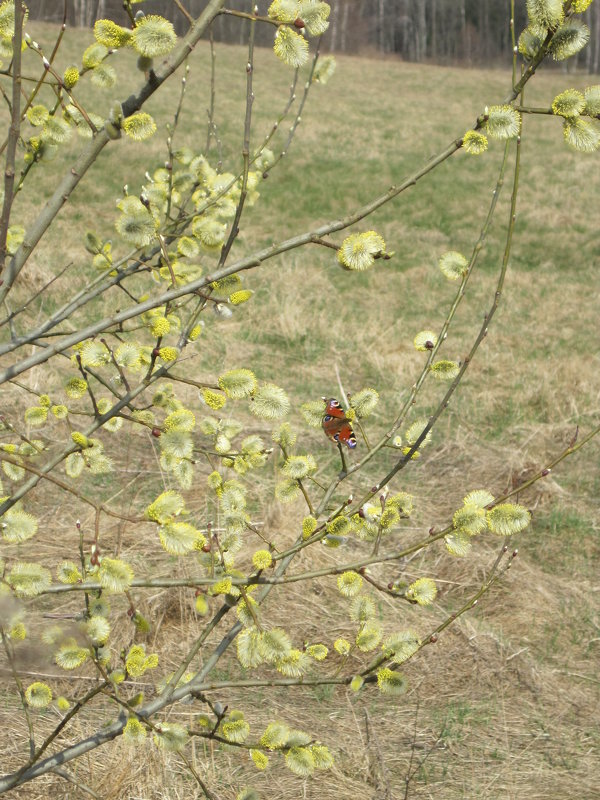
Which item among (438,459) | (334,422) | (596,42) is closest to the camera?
(334,422)

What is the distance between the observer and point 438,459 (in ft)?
18.6

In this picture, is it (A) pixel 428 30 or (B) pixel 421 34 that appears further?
(A) pixel 428 30

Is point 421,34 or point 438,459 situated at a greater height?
point 421,34

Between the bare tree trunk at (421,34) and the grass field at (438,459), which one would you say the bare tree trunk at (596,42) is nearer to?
the bare tree trunk at (421,34)

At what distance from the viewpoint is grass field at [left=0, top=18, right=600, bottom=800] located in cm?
295

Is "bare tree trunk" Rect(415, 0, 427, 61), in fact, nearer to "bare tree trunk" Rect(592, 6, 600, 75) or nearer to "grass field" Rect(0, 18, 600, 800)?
"bare tree trunk" Rect(592, 6, 600, 75)

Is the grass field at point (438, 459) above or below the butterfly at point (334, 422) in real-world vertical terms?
below

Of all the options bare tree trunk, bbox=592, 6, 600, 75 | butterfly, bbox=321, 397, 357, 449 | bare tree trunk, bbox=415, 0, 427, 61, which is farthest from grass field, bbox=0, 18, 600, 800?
bare tree trunk, bbox=415, 0, 427, 61

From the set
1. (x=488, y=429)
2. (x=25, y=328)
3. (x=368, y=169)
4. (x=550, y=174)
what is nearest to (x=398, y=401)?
(x=488, y=429)

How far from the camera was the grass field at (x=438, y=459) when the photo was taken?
2.95m

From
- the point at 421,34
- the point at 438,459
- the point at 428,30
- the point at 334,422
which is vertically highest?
the point at 428,30

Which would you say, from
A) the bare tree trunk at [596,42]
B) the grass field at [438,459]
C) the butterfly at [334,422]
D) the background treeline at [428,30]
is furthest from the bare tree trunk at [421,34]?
the butterfly at [334,422]

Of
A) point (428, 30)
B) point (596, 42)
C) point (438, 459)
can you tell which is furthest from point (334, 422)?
point (428, 30)

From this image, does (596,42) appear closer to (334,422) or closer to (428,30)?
(428,30)
